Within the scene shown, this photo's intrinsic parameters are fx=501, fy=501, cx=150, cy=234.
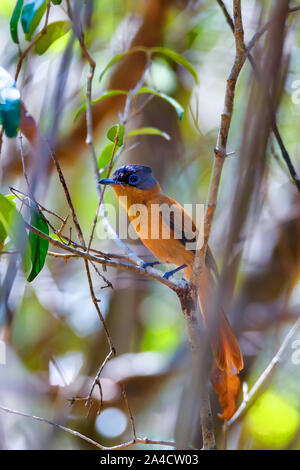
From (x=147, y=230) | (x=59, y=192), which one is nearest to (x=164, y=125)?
(x=59, y=192)

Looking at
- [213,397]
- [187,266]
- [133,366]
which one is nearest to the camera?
[213,397]

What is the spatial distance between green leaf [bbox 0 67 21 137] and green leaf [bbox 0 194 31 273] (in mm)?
232

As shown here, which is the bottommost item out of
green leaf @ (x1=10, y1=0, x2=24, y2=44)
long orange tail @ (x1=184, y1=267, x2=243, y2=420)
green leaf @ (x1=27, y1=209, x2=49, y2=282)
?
long orange tail @ (x1=184, y1=267, x2=243, y2=420)

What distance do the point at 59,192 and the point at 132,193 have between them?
4.20 feet

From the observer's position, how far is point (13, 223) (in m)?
1.55

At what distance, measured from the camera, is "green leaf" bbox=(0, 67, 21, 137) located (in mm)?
1484

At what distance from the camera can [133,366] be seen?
3.66 meters

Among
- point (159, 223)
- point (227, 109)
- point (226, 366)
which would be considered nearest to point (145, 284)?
point (159, 223)

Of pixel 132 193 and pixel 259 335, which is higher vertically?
pixel 132 193

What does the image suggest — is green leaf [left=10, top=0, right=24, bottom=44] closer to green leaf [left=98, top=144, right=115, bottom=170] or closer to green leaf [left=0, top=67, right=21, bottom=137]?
green leaf [left=0, top=67, right=21, bottom=137]

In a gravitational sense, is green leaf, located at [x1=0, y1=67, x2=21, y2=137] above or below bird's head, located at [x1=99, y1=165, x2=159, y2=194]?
below

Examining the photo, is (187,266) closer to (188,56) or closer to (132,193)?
(132,193)

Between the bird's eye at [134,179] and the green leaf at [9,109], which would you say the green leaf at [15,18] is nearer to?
the green leaf at [9,109]

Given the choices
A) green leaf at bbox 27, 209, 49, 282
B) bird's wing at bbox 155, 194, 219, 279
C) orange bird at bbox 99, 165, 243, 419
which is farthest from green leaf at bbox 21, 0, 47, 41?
bird's wing at bbox 155, 194, 219, 279
